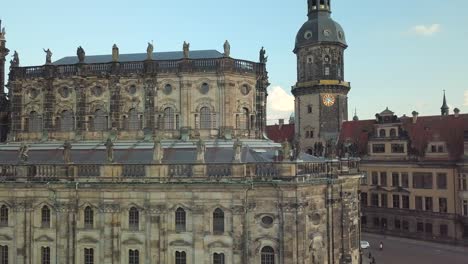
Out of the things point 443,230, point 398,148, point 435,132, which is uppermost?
point 435,132

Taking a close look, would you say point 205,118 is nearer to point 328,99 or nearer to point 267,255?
point 267,255

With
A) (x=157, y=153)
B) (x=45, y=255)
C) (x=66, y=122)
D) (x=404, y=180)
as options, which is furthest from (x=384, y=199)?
(x=45, y=255)

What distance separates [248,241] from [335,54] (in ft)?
131

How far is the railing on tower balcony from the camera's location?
4534cm

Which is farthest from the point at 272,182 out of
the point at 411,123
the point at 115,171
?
the point at 411,123

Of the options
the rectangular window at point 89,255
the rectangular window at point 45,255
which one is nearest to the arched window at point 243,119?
the rectangular window at point 89,255

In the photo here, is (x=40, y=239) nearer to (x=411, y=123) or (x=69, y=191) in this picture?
(x=69, y=191)

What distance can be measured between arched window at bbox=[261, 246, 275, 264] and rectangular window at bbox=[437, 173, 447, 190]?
104 ft

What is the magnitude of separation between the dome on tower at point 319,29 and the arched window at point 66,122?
3646cm

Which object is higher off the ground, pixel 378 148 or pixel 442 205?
pixel 378 148

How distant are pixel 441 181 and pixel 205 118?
32267mm

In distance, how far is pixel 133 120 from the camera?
46.8m

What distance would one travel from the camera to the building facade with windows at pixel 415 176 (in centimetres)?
5959

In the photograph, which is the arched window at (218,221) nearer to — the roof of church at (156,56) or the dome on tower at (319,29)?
the roof of church at (156,56)
